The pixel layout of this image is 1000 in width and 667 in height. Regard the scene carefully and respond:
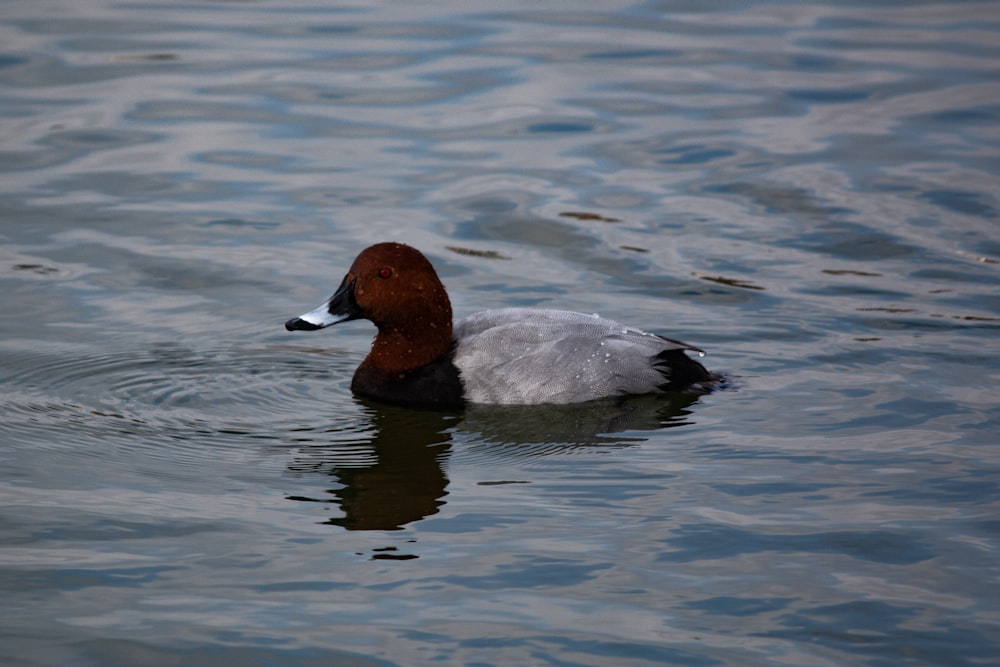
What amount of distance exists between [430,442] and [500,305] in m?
2.40

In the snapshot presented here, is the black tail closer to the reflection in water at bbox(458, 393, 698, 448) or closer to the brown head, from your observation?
the reflection in water at bbox(458, 393, 698, 448)

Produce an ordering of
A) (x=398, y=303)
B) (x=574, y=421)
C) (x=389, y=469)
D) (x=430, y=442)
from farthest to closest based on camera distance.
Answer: (x=398, y=303) → (x=574, y=421) → (x=430, y=442) → (x=389, y=469)

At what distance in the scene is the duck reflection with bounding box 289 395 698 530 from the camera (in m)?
6.70

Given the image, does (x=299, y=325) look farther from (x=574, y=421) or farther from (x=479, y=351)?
(x=574, y=421)

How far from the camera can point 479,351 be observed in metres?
8.13

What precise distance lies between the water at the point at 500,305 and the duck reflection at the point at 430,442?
0.03 metres

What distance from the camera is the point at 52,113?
45.5 feet

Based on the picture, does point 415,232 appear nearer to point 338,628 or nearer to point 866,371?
point 866,371

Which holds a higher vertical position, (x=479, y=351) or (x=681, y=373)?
(x=479, y=351)

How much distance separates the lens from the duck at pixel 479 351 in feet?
26.3

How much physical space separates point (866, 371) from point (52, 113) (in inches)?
342

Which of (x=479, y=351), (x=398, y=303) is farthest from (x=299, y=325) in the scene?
(x=479, y=351)

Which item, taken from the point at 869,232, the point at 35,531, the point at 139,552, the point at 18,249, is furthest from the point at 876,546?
the point at 18,249

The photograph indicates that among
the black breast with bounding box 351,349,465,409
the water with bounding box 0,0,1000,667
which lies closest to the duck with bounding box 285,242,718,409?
the black breast with bounding box 351,349,465,409
